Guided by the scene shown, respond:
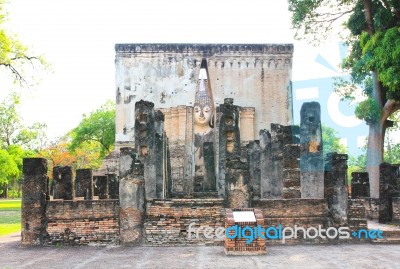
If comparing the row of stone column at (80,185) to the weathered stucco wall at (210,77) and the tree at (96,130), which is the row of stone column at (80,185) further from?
the tree at (96,130)

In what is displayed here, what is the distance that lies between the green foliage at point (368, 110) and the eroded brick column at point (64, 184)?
34.7 ft

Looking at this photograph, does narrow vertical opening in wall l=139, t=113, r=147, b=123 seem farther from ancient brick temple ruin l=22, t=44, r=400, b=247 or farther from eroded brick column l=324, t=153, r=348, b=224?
eroded brick column l=324, t=153, r=348, b=224

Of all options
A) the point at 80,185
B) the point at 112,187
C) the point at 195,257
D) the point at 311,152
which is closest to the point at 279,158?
the point at 311,152

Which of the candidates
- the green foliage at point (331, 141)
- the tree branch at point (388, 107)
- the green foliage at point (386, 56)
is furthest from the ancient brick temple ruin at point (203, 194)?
the green foliage at point (331, 141)

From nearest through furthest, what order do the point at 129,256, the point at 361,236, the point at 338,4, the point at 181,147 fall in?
the point at 129,256 < the point at 361,236 < the point at 338,4 < the point at 181,147

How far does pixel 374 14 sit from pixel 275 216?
10621mm

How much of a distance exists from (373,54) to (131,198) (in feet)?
34.2

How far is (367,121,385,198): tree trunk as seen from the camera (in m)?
18.4

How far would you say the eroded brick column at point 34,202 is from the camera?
10.9 meters

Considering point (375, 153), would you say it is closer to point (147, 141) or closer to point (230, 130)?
point (230, 130)

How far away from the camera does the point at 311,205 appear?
36.5 ft

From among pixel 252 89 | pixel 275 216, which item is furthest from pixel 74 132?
pixel 275 216

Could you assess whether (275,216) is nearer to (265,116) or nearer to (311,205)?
(311,205)

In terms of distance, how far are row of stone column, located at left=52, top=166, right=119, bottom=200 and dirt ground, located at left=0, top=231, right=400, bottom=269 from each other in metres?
3.81
